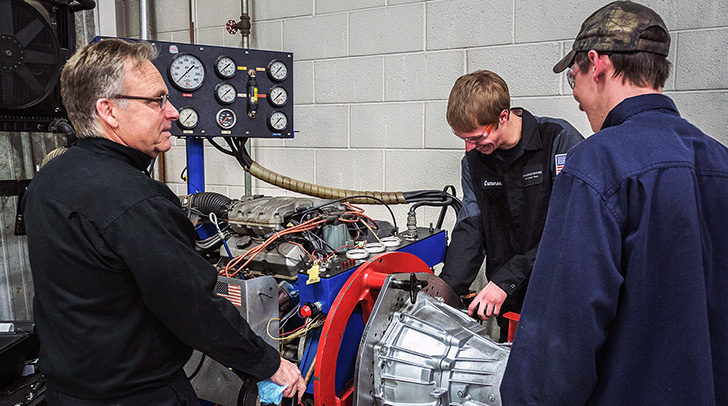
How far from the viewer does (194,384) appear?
1.46m

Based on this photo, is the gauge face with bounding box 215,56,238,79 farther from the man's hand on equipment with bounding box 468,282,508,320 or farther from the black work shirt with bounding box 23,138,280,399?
the man's hand on equipment with bounding box 468,282,508,320

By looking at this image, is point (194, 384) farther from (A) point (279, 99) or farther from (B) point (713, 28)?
(B) point (713, 28)

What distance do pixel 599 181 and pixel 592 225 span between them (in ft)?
0.23

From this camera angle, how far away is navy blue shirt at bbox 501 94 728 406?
774 mm

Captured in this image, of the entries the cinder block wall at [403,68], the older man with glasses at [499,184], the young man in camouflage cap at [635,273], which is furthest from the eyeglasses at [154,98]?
the cinder block wall at [403,68]

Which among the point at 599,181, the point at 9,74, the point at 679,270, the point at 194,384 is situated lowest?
the point at 194,384

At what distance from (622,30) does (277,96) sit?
1.69 metres

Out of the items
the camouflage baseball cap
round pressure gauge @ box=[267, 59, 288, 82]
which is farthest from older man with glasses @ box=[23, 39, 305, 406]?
round pressure gauge @ box=[267, 59, 288, 82]

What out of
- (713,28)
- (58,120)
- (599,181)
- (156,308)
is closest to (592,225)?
(599,181)

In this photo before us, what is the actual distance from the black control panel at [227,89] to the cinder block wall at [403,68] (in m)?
0.43

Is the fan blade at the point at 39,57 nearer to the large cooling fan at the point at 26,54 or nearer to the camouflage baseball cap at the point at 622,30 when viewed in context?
the large cooling fan at the point at 26,54

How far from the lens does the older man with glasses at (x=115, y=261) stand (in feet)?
3.16

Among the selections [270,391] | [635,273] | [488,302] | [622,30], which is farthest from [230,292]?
[622,30]

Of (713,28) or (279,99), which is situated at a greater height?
(713,28)
